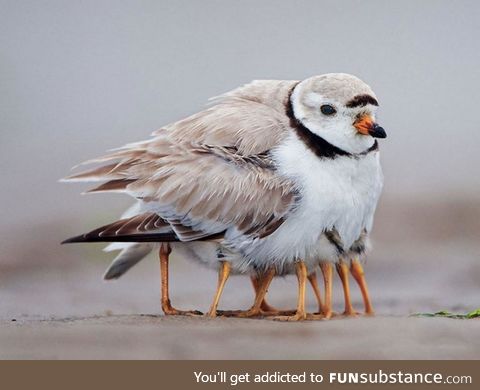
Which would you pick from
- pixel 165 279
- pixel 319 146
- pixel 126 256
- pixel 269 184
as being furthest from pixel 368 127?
pixel 126 256

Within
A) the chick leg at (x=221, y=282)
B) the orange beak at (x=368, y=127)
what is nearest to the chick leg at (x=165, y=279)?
the chick leg at (x=221, y=282)

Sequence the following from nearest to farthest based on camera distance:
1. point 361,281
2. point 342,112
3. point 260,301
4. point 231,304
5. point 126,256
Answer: point 342,112 < point 260,301 < point 361,281 < point 126,256 < point 231,304

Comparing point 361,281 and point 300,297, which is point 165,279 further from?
point 361,281

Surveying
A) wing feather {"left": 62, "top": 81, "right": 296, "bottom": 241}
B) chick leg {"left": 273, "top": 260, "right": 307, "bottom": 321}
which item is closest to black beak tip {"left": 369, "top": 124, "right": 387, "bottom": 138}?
wing feather {"left": 62, "top": 81, "right": 296, "bottom": 241}

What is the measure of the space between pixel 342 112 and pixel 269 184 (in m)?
0.60

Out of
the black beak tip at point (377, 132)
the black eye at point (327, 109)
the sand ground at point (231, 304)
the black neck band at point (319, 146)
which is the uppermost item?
the black eye at point (327, 109)

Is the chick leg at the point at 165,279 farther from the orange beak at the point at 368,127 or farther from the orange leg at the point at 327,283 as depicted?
the orange beak at the point at 368,127

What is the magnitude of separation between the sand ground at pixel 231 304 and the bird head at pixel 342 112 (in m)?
1.05

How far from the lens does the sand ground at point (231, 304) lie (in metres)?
6.73

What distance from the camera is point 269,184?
775 centimetres

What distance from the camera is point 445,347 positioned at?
680cm

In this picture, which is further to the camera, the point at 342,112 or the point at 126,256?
the point at 126,256

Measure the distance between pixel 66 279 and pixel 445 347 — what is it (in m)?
4.52

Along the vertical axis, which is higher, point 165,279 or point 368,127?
point 368,127
